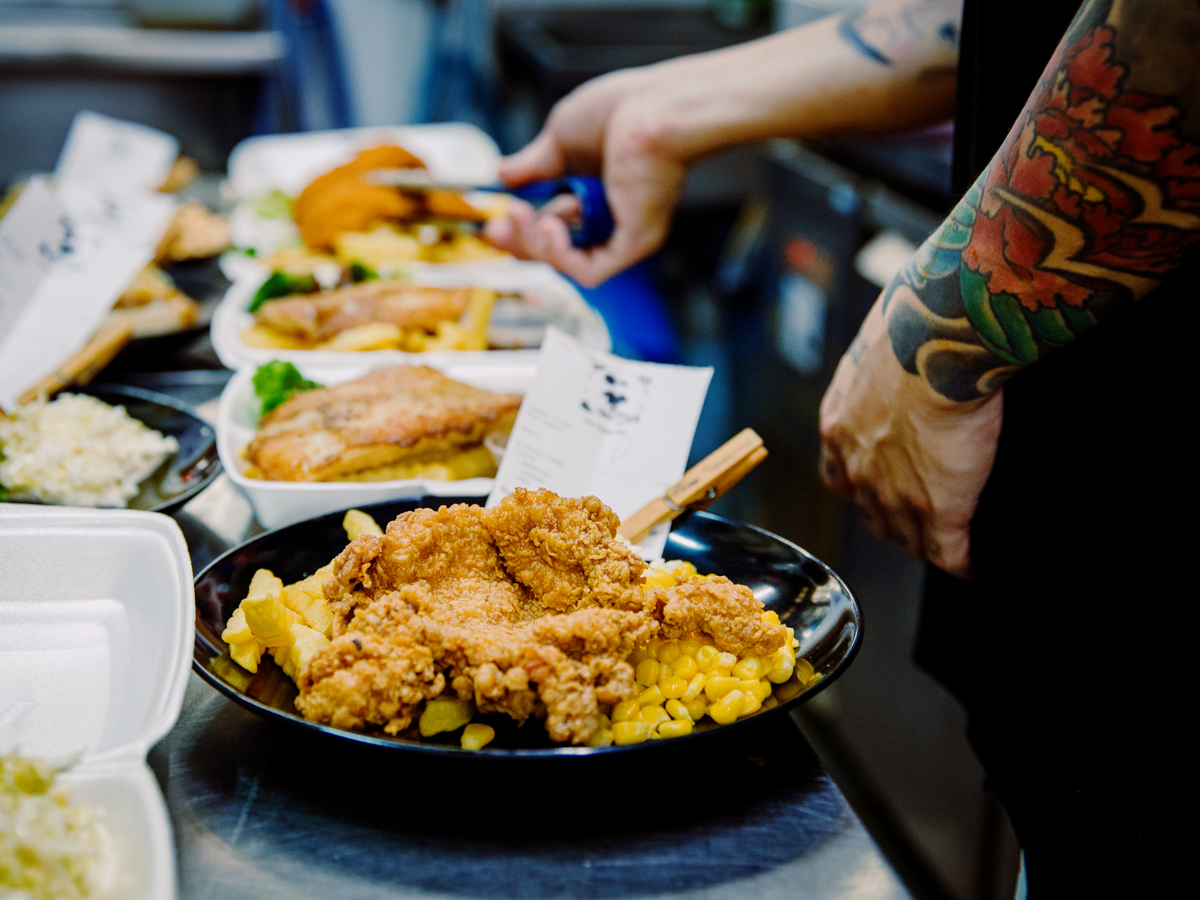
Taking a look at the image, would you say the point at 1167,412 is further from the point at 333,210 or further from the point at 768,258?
the point at 768,258

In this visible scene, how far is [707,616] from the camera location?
1013mm

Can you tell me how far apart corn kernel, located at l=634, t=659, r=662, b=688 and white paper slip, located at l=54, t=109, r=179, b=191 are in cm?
235

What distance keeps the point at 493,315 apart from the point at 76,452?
3.26 feet

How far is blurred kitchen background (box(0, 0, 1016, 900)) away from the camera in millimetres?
2809

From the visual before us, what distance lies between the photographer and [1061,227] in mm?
1067

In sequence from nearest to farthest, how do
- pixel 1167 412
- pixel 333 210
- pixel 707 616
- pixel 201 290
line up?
1. pixel 707 616
2. pixel 1167 412
3. pixel 201 290
4. pixel 333 210

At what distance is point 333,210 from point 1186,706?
2276mm

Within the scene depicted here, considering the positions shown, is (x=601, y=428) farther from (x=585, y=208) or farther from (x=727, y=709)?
(x=585, y=208)

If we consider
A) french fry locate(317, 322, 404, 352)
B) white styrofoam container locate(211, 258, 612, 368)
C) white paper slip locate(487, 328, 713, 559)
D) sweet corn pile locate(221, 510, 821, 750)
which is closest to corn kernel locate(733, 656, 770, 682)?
sweet corn pile locate(221, 510, 821, 750)

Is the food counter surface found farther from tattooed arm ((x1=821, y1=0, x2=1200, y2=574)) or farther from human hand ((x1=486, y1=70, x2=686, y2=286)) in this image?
human hand ((x1=486, y1=70, x2=686, y2=286))

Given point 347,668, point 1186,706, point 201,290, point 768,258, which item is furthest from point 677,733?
point 768,258

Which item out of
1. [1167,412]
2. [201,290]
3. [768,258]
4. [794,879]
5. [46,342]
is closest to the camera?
[794,879]

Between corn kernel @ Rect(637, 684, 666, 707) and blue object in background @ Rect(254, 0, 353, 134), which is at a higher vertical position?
corn kernel @ Rect(637, 684, 666, 707)

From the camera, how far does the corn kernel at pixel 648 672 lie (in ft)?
3.29
